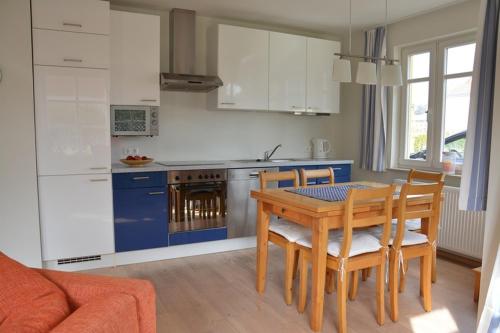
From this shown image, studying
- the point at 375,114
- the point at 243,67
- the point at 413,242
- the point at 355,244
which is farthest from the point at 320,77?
the point at 355,244

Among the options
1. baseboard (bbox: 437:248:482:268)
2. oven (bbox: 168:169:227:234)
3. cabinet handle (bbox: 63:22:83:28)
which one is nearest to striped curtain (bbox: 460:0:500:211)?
baseboard (bbox: 437:248:482:268)

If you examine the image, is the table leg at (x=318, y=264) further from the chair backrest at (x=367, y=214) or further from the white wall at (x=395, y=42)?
the white wall at (x=395, y=42)

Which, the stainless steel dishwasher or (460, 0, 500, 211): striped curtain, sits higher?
(460, 0, 500, 211): striped curtain

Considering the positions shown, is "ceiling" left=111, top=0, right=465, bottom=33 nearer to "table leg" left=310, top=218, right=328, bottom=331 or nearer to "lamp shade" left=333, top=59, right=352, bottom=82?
"lamp shade" left=333, top=59, right=352, bottom=82

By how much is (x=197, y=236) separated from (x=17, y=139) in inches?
68.5

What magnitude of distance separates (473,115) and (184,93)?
2.80 metres

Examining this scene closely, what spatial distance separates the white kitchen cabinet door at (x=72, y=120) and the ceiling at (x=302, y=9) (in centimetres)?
104

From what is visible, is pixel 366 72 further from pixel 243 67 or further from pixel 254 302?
pixel 254 302

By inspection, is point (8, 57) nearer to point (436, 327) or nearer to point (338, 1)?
point (338, 1)

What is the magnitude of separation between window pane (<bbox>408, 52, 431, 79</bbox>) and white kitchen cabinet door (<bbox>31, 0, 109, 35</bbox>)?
3.14 m

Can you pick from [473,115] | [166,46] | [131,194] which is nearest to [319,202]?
[473,115]

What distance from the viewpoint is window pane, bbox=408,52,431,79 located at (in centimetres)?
417

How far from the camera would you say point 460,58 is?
3848 mm

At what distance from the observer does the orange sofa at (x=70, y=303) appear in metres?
1.06
